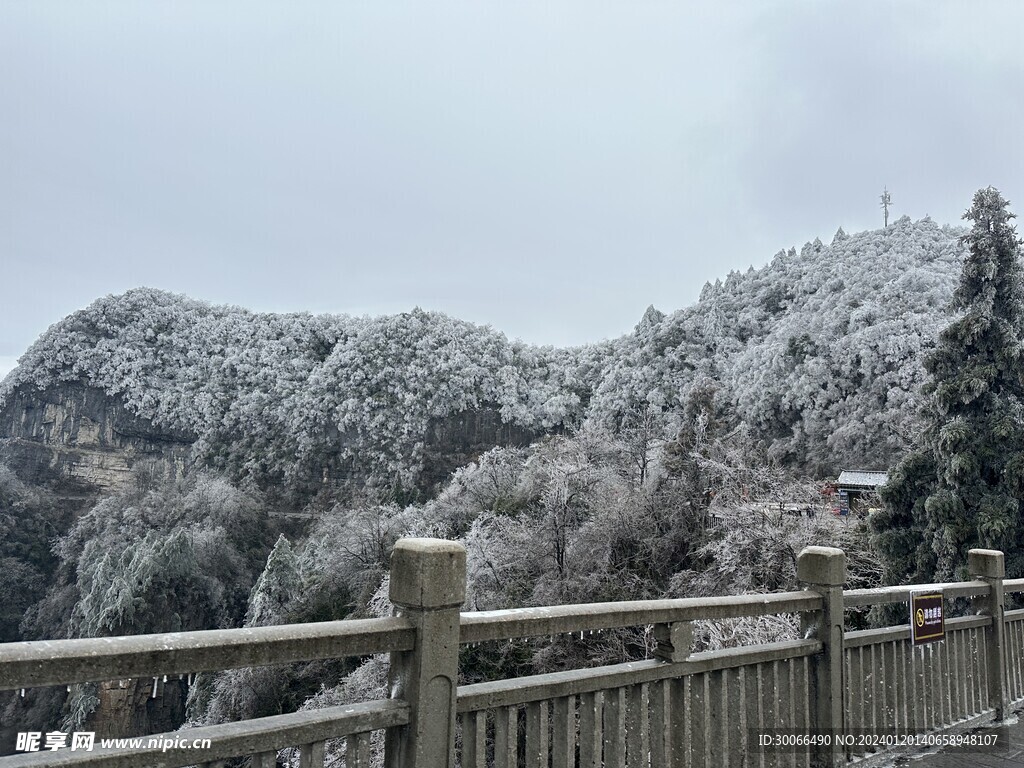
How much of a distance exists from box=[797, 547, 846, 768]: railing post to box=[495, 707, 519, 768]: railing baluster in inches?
71.1

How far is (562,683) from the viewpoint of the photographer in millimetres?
2342

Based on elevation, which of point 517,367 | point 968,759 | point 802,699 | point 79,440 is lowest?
point 968,759

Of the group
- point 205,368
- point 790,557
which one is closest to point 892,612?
point 790,557

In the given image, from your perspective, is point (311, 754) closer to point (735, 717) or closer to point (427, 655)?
point (427, 655)

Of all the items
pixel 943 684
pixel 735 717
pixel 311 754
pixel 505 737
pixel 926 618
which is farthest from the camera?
pixel 943 684

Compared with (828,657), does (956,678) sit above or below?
below

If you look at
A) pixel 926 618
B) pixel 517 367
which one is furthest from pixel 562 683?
pixel 517 367

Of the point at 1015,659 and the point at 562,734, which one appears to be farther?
the point at 1015,659

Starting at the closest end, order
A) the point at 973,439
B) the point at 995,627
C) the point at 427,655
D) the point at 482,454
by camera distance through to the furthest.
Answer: the point at 427,655 < the point at 995,627 < the point at 973,439 < the point at 482,454

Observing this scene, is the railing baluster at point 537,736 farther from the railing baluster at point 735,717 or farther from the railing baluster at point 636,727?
the railing baluster at point 735,717

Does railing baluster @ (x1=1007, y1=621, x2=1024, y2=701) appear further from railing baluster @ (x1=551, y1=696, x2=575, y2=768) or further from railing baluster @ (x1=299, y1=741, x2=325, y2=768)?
railing baluster @ (x1=299, y1=741, x2=325, y2=768)

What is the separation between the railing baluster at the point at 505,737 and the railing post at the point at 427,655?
0.70ft

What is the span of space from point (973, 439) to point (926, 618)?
10989mm

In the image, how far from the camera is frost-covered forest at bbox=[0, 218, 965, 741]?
55.7ft
